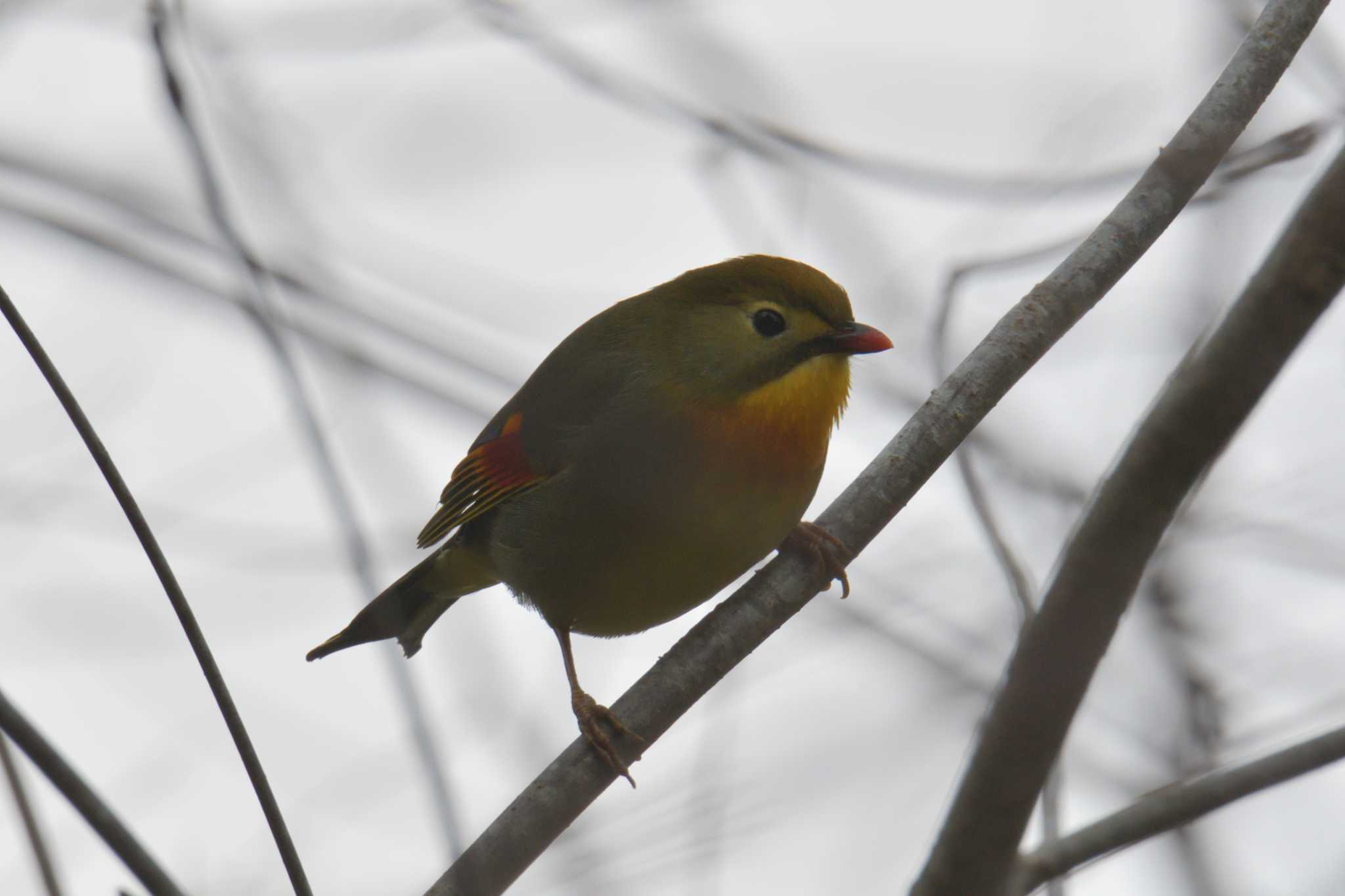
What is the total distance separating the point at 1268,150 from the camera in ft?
9.85

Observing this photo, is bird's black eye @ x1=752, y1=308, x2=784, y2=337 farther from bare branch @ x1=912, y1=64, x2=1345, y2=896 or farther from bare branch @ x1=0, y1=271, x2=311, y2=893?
bare branch @ x1=0, y1=271, x2=311, y2=893

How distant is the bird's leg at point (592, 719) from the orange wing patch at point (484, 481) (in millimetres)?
453

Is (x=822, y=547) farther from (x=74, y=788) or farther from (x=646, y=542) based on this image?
(x=74, y=788)

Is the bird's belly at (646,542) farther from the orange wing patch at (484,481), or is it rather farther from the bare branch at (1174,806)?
the bare branch at (1174,806)

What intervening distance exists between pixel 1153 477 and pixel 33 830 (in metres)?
1.77

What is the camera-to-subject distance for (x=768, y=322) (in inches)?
154

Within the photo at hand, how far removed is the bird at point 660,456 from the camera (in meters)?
3.56

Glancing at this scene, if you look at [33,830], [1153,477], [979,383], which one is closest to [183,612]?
[33,830]

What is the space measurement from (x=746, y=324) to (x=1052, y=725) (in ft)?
7.55

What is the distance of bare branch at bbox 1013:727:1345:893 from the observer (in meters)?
1.90

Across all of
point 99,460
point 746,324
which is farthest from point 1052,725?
point 746,324

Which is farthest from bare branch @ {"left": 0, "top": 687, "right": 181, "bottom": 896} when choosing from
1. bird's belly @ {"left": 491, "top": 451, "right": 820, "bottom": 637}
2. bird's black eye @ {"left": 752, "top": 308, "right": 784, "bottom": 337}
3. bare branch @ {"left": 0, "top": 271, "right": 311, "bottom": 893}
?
bird's black eye @ {"left": 752, "top": 308, "right": 784, "bottom": 337}

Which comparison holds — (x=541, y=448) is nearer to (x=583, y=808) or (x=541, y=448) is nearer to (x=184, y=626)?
(x=583, y=808)

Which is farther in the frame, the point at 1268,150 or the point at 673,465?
the point at 673,465
